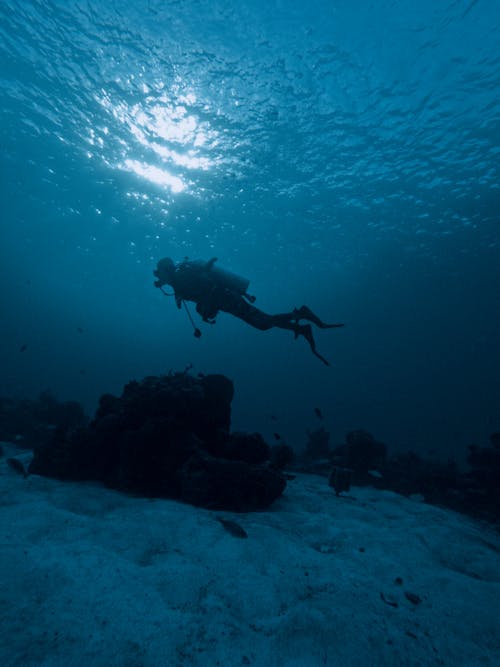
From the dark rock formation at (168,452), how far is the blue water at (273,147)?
50.3 ft

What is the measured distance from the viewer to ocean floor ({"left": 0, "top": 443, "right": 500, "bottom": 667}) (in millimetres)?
1965

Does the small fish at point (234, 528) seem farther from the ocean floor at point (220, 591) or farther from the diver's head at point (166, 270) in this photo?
the diver's head at point (166, 270)

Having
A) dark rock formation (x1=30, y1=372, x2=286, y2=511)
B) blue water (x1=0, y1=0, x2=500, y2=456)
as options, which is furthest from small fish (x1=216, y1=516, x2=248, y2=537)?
blue water (x1=0, y1=0, x2=500, y2=456)

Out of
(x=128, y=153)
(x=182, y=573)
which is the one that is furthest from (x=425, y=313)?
(x=182, y=573)

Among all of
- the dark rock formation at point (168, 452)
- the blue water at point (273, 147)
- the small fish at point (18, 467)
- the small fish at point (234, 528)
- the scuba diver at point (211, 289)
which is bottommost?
the small fish at point (18, 467)

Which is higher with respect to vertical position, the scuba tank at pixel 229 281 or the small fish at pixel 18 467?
the scuba tank at pixel 229 281

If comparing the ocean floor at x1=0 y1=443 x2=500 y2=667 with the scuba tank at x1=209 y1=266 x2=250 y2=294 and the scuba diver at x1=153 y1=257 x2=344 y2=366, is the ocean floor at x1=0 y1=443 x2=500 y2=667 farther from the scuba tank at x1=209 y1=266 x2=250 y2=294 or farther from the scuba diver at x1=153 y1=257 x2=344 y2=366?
the scuba tank at x1=209 y1=266 x2=250 y2=294

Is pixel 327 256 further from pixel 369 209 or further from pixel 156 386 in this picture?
pixel 156 386

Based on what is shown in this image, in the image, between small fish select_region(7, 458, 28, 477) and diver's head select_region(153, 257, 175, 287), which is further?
diver's head select_region(153, 257, 175, 287)

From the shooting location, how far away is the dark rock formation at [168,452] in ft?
17.4

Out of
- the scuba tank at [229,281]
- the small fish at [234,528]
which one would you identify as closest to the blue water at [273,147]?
the scuba tank at [229,281]

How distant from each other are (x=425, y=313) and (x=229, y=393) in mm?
46052

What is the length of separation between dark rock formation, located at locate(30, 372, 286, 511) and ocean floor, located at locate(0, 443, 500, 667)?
2.35 feet

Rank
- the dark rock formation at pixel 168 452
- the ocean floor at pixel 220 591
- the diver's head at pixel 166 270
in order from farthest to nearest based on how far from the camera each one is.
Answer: the diver's head at pixel 166 270
the dark rock formation at pixel 168 452
the ocean floor at pixel 220 591
